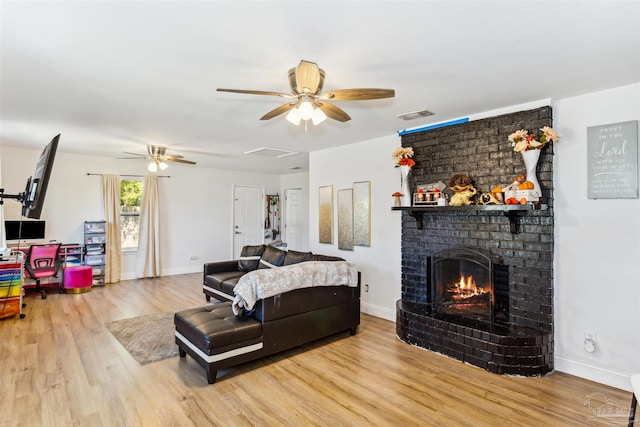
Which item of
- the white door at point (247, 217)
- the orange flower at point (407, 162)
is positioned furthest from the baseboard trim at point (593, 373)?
the white door at point (247, 217)

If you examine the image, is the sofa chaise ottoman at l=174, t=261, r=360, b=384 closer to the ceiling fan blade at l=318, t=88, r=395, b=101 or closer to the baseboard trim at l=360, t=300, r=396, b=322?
the baseboard trim at l=360, t=300, r=396, b=322

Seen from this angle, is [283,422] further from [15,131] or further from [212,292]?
[15,131]

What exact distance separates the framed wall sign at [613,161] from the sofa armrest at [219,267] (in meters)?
4.69

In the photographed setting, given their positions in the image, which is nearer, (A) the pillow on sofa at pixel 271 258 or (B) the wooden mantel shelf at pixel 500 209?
(B) the wooden mantel shelf at pixel 500 209

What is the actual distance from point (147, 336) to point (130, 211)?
4.08 m

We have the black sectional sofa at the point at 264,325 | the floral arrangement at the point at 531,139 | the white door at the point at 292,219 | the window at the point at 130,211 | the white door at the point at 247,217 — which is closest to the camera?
the black sectional sofa at the point at 264,325

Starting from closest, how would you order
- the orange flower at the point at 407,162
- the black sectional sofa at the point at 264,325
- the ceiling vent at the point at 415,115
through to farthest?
the black sectional sofa at the point at 264,325 < the ceiling vent at the point at 415,115 < the orange flower at the point at 407,162

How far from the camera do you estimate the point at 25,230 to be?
18.4 feet

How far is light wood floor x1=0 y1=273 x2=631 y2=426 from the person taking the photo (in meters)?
2.36

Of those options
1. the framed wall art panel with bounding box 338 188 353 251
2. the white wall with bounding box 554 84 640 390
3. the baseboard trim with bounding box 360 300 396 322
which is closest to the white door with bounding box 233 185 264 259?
the framed wall art panel with bounding box 338 188 353 251

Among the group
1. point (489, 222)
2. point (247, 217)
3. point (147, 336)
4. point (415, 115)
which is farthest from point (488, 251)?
point (247, 217)

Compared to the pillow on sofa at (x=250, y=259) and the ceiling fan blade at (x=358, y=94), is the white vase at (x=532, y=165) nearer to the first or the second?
the ceiling fan blade at (x=358, y=94)

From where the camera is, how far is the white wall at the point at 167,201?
577cm

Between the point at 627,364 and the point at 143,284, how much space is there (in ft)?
23.0
